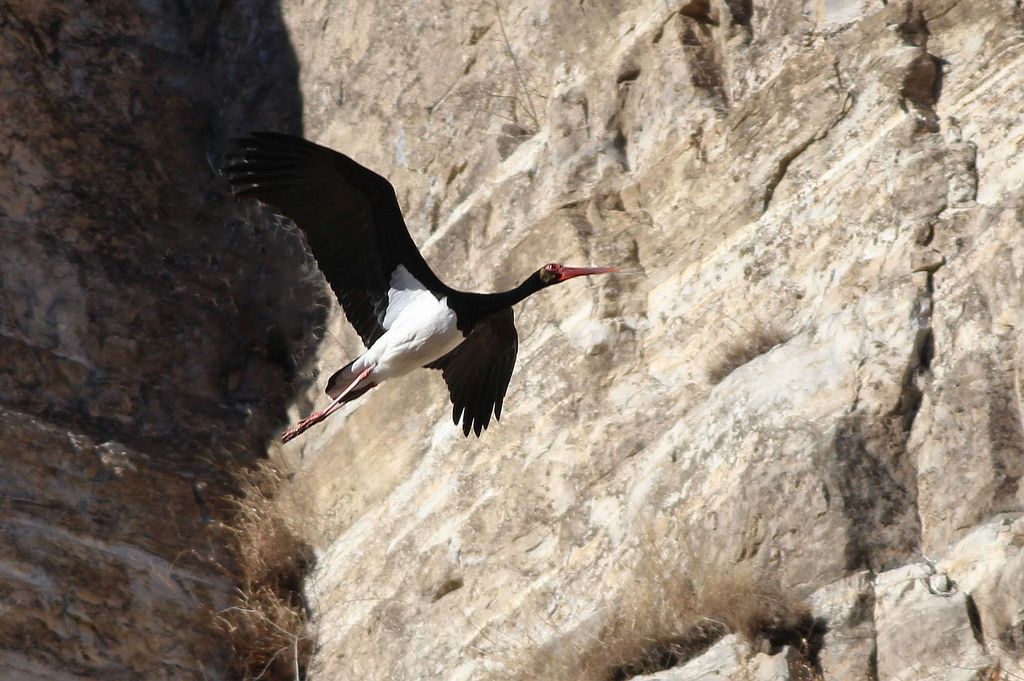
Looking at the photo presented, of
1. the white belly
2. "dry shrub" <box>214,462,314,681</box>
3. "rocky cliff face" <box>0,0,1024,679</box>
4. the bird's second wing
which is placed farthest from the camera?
"dry shrub" <box>214,462,314,681</box>

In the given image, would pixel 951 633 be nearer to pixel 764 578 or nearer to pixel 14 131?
pixel 764 578

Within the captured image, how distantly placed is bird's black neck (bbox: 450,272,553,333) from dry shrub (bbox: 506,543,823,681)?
128 centimetres

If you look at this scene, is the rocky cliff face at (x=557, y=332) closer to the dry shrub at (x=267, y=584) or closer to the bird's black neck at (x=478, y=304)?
the dry shrub at (x=267, y=584)

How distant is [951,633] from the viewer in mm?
5398

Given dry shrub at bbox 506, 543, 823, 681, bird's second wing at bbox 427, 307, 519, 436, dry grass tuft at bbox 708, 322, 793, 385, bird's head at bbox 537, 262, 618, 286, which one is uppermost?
bird's head at bbox 537, 262, 618, 286

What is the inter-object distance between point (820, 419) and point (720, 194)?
64.8 inches

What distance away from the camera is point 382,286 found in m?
7.11

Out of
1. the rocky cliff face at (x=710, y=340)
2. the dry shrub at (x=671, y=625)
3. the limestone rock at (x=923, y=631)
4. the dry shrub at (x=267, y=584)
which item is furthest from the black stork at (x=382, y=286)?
the limestone rock at (x=923, y=631)

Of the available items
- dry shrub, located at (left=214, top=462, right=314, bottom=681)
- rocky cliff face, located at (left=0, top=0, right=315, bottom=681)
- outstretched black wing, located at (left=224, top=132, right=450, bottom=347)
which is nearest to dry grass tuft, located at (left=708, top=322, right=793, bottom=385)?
outstretched black wing, located at (left=224, top=132, right=450, bottom=347)

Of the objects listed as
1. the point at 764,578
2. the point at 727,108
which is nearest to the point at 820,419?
the point at 764,578

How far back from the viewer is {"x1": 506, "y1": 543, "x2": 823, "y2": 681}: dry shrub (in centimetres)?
579

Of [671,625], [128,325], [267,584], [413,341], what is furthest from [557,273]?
[128,325]

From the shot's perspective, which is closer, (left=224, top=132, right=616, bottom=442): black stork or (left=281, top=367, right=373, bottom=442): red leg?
(left=224, top=132, right=616, bottom=442): black stork

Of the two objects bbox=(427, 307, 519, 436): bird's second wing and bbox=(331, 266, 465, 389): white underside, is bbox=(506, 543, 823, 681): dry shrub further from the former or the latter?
bbox=(331, 266, 465, 389): white underside
